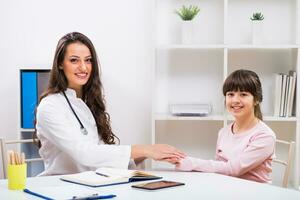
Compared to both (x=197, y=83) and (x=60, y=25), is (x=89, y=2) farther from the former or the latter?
(x=197, y=83)

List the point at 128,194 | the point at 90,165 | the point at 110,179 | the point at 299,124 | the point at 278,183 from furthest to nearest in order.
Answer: the point at 278,183 → the point at 299,124 → the point at 90,165 → the point at 110,179 → the point at 128,194

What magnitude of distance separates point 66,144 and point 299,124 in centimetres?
171

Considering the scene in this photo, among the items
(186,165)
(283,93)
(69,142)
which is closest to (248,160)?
(186,165)

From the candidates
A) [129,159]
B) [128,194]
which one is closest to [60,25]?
[129,159]

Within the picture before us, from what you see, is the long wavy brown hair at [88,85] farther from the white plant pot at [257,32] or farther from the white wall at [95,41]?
the white plant pot at [257,32]

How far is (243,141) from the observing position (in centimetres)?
252

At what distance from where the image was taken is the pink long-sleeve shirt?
2377 millimetres

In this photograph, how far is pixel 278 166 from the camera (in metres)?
3.69

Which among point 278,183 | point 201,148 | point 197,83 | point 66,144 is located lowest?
point 278,183

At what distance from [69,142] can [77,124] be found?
181 millimetres

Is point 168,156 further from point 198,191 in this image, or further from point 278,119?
point 278,119

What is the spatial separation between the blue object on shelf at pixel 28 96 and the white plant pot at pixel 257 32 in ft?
4.98

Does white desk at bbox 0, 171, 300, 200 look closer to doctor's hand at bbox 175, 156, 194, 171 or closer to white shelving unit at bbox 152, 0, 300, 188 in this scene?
doctor's hand at bbox 175, 156, 194, 171

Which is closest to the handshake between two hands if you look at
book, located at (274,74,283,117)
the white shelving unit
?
the white shelving unit
